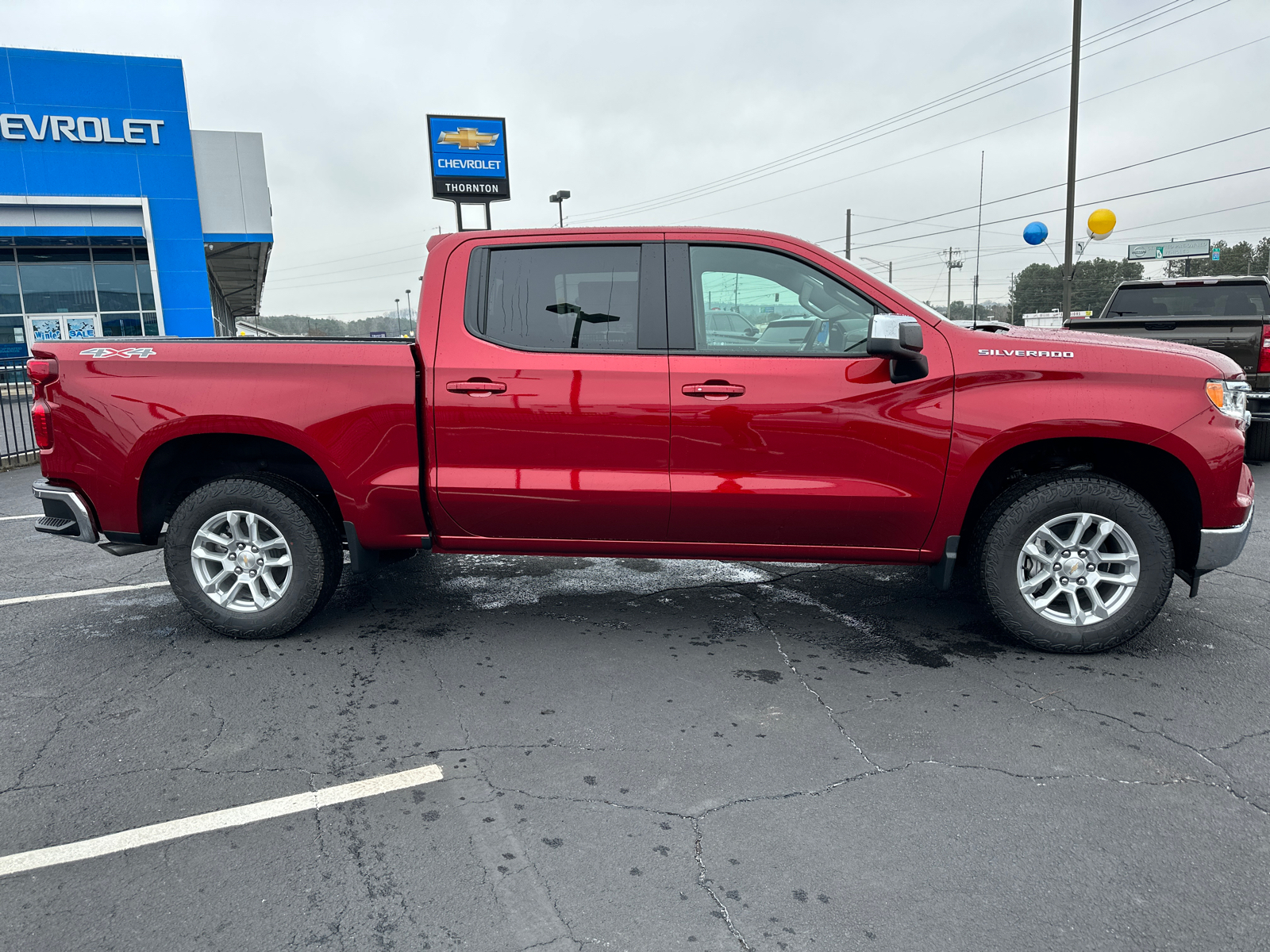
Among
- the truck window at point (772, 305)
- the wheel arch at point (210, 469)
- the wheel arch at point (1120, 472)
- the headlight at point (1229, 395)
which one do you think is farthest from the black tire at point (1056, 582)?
the wheel arch at point (210, 469)

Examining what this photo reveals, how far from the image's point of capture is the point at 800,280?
3.87m

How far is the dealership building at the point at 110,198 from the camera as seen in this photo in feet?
72.5

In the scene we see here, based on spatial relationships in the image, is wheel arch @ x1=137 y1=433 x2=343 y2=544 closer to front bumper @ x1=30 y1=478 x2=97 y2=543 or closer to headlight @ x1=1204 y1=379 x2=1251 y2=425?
front bumper @ x1=30 y1=478 x2=97 y2=543

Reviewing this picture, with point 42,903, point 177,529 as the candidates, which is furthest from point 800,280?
point 42,903

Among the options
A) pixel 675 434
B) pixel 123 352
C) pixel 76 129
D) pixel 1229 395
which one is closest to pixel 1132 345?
pixel 1229 395

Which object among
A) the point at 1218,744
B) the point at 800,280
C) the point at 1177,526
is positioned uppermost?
the point at 800,280

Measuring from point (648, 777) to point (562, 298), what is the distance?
2.25 m

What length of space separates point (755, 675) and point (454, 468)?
1.72 m

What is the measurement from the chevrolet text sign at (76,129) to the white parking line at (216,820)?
26.1m

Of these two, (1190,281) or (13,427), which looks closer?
(1190,281)

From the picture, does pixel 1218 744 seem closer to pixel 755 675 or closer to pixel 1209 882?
pixel 1209 882

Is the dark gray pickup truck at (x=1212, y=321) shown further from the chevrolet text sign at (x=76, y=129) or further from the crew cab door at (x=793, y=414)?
the chevrolet text sign at (x=76, y=129)

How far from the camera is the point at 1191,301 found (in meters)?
10.0

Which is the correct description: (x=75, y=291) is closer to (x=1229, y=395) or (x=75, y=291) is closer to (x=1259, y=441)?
(x=1259, y=441)
